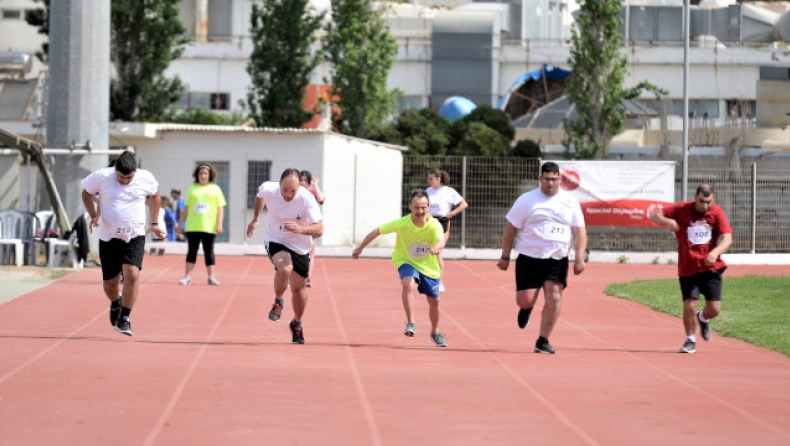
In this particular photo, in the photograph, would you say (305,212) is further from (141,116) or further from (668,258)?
(141,116)

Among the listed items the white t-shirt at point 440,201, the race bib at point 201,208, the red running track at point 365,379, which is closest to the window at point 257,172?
the race bib at point 201,208

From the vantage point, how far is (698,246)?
47.0 feet

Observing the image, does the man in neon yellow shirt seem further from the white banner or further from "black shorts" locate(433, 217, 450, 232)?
the white banner

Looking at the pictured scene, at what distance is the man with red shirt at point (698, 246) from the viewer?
1427 centimetres

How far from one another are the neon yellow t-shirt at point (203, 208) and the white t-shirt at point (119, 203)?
7.14 meters

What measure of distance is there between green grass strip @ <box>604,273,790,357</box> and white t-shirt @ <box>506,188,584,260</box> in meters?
2.61

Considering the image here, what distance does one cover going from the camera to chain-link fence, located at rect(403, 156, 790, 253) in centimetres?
3397

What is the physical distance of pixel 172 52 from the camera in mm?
44812

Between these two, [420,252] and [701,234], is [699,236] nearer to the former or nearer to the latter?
[701,234]

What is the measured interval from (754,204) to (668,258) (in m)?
2.41

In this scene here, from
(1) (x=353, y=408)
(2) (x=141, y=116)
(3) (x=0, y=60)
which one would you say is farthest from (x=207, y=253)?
(3) (x=0, y=60)

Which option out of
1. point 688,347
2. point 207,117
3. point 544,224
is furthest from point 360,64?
point 544,224

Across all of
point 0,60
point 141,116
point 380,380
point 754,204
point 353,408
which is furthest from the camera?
point 0,60

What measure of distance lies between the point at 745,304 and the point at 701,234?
20.8 ft
